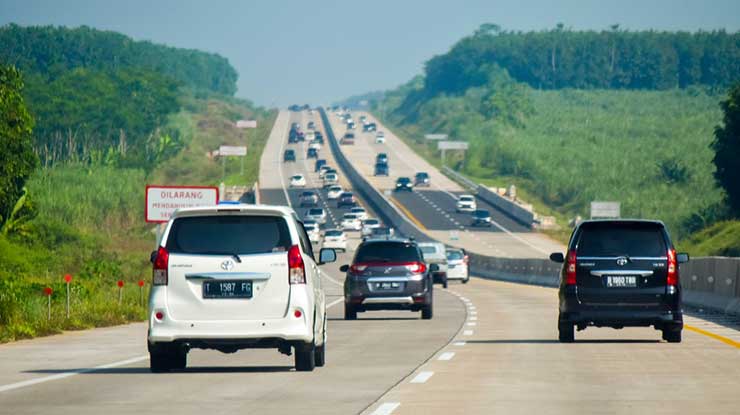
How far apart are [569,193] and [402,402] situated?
131 m

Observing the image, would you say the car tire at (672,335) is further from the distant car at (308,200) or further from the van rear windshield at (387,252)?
the distant car at (308,200)

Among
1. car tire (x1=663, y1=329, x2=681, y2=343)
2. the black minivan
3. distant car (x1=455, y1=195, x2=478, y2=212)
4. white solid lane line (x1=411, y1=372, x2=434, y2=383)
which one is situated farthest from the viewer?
distant car (x1=455, y1=195, x2=478, y2=212)

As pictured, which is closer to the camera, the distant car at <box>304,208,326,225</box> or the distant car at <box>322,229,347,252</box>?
the distant car at <box>322,229,347,252</box>

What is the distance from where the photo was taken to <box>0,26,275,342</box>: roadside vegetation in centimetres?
3299

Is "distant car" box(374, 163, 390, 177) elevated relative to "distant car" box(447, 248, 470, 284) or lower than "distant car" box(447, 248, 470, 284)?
elevated

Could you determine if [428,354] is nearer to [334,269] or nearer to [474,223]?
[334,269]

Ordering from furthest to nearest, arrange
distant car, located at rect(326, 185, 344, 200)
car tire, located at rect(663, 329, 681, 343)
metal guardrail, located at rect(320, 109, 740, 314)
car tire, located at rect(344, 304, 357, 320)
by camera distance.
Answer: distant car, located at rect(326, 185, 344, 200) < metal guardrail, located at rect(320, 109, 740, 314) < car tire, located at rect(344, 304, 357, 320) < car tire, located at rect(663, 329, 681, 343)

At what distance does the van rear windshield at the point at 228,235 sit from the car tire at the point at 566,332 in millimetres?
7208

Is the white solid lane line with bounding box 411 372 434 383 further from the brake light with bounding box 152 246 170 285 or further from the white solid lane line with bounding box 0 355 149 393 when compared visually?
the white solid lane line with bounding box 0 355 149 393

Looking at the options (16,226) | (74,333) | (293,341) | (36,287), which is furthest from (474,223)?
(293,341)

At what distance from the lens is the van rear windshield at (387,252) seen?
3145 cm

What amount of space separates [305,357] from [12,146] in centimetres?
5891

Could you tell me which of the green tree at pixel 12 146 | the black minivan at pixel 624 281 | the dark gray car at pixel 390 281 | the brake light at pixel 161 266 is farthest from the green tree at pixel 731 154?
the brake light at pixel 161 266

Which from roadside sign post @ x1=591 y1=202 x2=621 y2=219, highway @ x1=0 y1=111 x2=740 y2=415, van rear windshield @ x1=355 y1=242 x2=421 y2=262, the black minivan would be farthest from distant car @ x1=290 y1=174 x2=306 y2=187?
the black minivan
